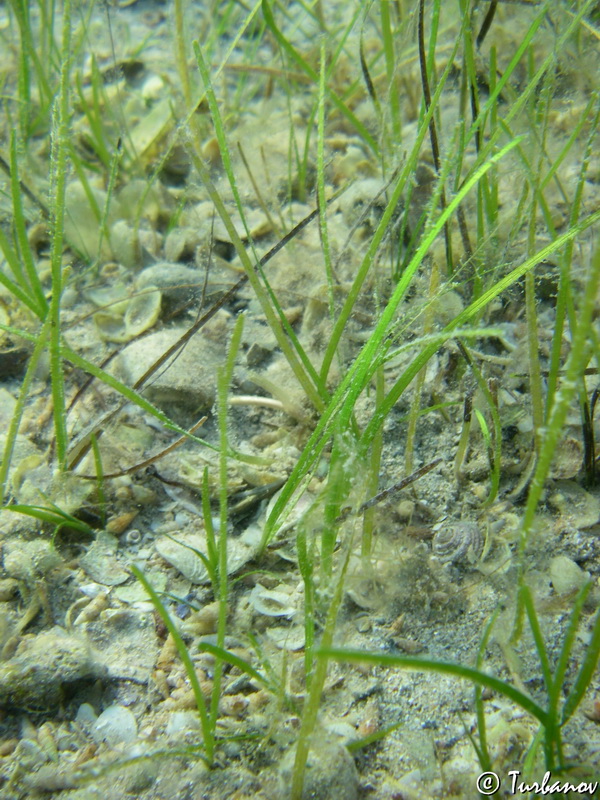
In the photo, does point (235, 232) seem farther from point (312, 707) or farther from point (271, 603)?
point (312, 707)

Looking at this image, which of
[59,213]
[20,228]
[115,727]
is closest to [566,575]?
[115,727]

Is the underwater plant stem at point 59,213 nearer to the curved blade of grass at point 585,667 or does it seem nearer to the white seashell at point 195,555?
the white seashell at point 195,555

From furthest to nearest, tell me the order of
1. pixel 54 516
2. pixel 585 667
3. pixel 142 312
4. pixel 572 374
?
pixel 142 312 < pixel 54 516 < pixel 585 667 < pixel 572 374

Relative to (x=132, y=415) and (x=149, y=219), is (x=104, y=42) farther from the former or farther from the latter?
(x=132, y=415)

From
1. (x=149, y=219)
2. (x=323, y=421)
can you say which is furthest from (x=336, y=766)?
(x=149, y=219)

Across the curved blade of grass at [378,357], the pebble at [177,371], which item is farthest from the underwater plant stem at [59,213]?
the curved blade of grass at [378,357]

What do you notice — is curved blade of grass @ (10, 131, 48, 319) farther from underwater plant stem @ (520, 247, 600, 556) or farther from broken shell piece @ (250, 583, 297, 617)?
underwater plant stem @ (520, 247, 600, 556)

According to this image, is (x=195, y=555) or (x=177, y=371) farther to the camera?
(x=177, y=371)
